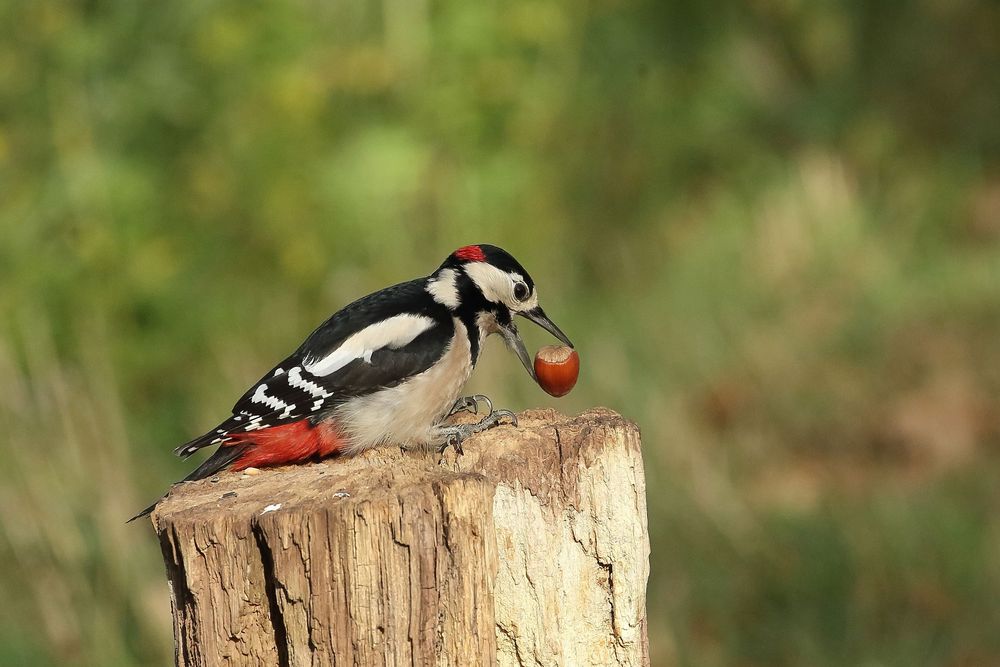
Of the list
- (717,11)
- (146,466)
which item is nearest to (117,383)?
(146,466)

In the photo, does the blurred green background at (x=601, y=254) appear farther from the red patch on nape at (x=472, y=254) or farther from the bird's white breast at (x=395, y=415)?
the red patch on nape at (x=472, y=254)

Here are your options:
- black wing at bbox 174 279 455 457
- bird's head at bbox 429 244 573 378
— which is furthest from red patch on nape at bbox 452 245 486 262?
black wing at bbox 174 279 455 457

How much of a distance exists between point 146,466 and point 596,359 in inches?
93.0

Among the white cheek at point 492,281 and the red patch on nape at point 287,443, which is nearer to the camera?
the red patch on nape at point 287,443

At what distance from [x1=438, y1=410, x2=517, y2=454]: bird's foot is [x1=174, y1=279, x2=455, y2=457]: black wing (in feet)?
0.85

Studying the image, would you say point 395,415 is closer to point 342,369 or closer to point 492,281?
point 342,369

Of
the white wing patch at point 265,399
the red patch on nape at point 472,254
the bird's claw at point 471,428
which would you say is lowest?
the bird's claw at point 471,428

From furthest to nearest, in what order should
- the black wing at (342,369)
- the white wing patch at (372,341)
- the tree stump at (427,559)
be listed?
the white wing patch at (372,341)
the black wing at (342,369)
the tree stump at (427,559)

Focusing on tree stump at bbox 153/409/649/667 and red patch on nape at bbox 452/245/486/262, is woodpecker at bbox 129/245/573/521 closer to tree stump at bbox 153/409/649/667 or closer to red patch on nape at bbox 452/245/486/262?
red patch on nape at bbox 452/245/486/262

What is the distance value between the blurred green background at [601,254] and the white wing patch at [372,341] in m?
1.57

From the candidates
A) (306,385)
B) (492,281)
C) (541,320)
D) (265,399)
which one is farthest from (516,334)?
(265,399)

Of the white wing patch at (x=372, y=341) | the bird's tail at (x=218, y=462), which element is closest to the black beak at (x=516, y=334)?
the white wing patch at (x=372, y=341)

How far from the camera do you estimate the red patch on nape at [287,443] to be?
312cm

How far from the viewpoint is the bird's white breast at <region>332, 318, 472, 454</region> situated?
3342mm
